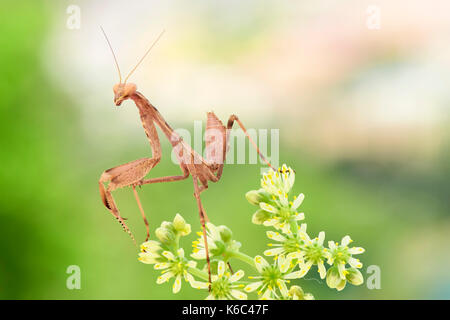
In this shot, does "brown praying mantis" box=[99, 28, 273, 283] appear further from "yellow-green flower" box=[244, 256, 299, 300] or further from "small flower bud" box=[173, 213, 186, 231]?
"yellow-green flower" box=[244, 256, 299, 300]

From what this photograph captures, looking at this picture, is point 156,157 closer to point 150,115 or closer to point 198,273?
point 150,115
